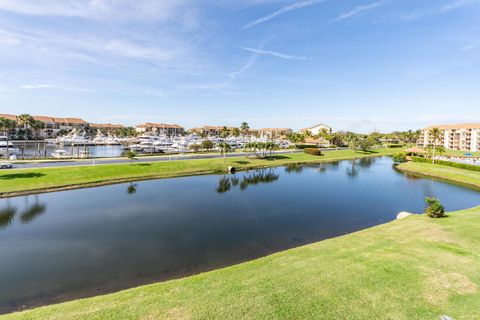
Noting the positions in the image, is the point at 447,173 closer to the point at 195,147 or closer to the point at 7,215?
the point at 195,147

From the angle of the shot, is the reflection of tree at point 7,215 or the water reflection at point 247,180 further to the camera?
the water reflection at point 247,180

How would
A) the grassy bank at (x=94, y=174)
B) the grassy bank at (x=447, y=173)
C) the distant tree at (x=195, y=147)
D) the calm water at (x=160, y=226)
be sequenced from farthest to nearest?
the distant tree at (x=195, y=147)
the grassy bank at (x=447, y=173)
the grassy bank at (x=94, y=174)
the calm water at (x=160, y=226)

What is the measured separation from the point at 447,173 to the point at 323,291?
64.2 meters

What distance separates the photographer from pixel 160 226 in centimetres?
2486

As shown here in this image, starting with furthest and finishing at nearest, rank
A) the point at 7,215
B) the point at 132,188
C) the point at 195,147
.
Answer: the point at 195,147 → the point at 132,188 → the point at 7,215

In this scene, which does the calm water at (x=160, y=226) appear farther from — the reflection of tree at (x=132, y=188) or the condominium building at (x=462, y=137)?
the condominium building at (x=462, y=137)

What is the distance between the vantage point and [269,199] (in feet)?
120

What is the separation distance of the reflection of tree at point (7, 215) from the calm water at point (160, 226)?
11 cm

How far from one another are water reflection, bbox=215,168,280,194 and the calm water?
76cm

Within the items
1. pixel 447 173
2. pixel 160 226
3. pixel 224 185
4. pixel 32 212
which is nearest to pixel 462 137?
pixel 447 173

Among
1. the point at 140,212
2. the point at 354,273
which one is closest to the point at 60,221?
the point at 140,212

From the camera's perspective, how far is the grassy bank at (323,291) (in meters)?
9.98

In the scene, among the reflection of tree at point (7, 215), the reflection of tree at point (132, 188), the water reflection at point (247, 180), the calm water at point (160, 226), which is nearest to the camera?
the calm water at point (160, 226)

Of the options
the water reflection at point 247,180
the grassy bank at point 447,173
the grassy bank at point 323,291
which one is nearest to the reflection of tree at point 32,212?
the grassy bank at point 323,291
